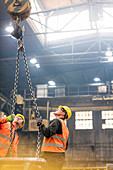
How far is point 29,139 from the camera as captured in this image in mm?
19531

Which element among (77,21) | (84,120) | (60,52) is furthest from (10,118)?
(60,52)

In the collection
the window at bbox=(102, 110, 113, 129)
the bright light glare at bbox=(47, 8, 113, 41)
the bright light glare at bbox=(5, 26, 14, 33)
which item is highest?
the bright light glare at bbox=(47, 8, 113, 41)

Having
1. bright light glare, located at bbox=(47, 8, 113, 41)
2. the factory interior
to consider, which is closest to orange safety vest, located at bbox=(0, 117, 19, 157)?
the factory interior

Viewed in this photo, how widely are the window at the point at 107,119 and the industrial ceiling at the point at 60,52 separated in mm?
3910

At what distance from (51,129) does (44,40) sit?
1498 centimetres

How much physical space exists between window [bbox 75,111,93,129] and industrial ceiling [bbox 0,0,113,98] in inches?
157

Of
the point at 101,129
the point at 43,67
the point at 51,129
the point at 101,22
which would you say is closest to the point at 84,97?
the point at 101,129

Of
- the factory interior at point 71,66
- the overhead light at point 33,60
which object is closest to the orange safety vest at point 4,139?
the factory interior at point 71,66

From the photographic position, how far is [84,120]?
1980 centimetres

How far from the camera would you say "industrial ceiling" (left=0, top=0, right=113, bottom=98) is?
16.0 meters

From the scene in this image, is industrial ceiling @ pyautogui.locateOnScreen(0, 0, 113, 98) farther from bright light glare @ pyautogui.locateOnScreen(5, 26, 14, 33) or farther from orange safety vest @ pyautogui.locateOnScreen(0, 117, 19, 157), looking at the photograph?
orange safety vest @ pyautogui.locateOnScreen(0, 117, 19, 157)

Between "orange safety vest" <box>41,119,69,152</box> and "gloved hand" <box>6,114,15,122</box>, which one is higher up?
"gloved hand" <box>6,114,15,122</box>

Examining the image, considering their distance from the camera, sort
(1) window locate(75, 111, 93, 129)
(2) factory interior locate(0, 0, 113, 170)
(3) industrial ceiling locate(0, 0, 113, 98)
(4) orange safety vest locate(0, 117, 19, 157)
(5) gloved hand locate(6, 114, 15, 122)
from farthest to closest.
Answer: (1) window locate(75, 111, 93, 129) < (2) factory interior locate(0, 0, 113, 170) < (3) industrial ceiling locate(0, 0, 113, 98) < (4) orange safety vest locate(0, 117, 19, 157) < (5) gloved hand locate(6, 114, 15, 122)

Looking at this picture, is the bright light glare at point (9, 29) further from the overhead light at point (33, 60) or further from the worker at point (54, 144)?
the worker at point (54, 144)
